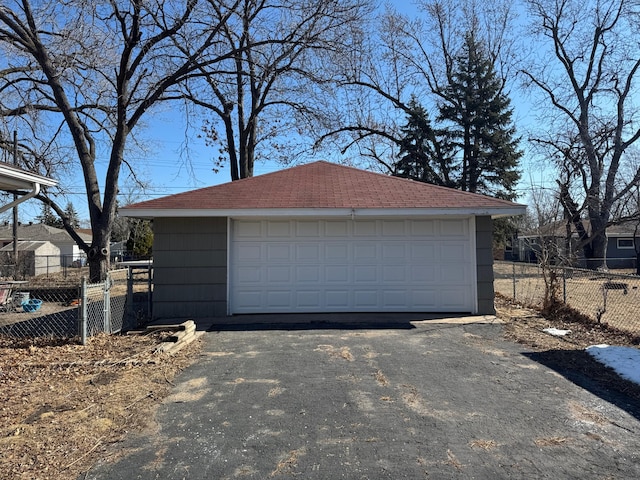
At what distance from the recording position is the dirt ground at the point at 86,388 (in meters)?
3.38

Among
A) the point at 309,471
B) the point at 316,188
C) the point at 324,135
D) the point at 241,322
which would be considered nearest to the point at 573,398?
the point at 309,471

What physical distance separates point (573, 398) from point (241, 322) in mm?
6166

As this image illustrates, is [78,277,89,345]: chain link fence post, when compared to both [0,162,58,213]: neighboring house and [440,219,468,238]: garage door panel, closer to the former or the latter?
[0,162,58,213]: neighboring house

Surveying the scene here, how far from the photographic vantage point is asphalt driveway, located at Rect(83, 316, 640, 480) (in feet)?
10.4

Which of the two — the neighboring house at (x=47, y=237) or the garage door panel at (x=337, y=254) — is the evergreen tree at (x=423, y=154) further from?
the neighboring house at (x=47, y=237)

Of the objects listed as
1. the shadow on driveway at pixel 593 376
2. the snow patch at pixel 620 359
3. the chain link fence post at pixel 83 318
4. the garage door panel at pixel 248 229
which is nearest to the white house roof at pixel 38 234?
the garage door panel at pixel 248 229

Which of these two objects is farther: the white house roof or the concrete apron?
the white house roof

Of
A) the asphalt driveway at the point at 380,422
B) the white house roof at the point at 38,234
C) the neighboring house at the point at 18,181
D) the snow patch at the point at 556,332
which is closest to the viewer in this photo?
the asphalt driveway at the point at 380,422

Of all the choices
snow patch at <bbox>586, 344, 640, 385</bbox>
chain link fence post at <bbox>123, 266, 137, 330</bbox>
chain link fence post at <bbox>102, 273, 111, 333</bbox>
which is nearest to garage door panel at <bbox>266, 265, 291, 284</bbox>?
chain link fence post at <bbox>123, 266, 137, 330</bbox>

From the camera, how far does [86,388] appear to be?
4852 mm

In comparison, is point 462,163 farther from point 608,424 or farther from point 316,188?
point 608,424

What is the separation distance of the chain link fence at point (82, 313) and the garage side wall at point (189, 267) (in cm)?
55

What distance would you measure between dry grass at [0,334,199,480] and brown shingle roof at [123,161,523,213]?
3432 millimetres

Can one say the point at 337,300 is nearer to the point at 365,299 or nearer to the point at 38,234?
the point at 365,299
